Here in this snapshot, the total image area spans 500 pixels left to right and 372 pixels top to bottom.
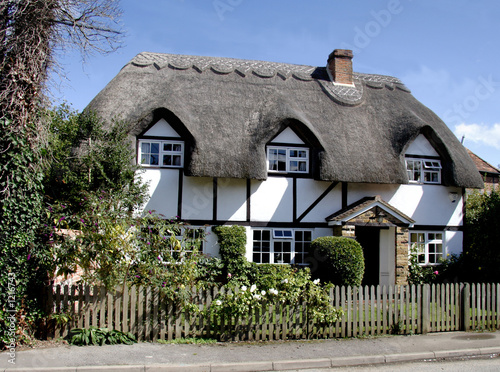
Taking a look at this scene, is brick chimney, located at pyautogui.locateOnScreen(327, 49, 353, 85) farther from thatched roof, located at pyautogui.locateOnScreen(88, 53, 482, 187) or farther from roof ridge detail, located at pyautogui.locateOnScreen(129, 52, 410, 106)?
thatched roof, located at pyautogui.locateOnScreen(88, 53, 482, 187)

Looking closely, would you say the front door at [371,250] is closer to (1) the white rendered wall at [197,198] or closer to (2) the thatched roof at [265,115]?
(2) the thatched roof at [265,115]

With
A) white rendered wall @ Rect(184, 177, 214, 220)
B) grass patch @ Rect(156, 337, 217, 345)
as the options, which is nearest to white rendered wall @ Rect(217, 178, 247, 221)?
white rendered wall @ Rect(184, 177, 214, 220)

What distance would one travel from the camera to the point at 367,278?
14953mm

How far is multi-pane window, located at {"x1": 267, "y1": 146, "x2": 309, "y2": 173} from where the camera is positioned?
1400cm

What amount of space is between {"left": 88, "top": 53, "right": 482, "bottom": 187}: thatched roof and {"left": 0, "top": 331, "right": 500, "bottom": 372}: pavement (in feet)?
19.3

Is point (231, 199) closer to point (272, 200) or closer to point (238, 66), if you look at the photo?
point (272, 200)

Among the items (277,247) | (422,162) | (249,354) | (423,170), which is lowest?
(249,354)

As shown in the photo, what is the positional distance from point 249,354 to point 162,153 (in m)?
7.53

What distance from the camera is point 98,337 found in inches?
306

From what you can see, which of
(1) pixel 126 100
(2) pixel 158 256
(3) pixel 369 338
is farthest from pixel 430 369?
(1) pixel 126 100

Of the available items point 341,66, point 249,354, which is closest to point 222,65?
point 341,66

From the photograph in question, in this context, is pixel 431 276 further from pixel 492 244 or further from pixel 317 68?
pixel 317 68

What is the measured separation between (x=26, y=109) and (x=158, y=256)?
150 inches

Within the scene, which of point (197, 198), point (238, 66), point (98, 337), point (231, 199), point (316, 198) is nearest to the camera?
point (98, 337)
